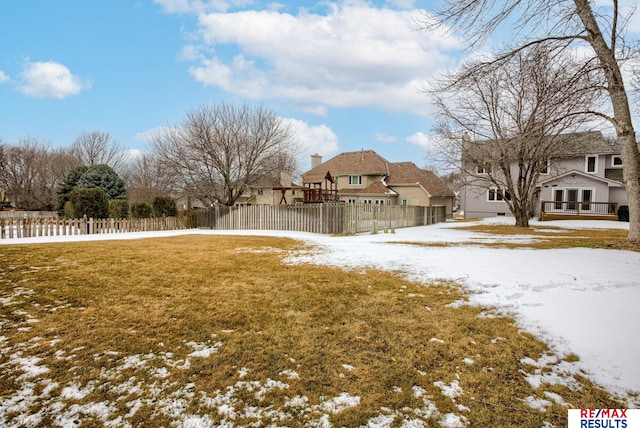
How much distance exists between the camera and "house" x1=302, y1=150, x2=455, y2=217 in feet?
119

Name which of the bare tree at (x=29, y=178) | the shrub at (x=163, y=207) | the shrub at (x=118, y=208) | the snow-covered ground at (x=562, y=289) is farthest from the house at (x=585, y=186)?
the bare tree at (x=29, y=178)

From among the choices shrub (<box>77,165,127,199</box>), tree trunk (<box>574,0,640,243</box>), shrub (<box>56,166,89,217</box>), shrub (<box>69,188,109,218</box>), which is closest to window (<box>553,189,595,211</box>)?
tree trunk (<box>574,0,640,243</box>)

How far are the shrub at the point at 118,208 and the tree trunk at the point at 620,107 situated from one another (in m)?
24.8

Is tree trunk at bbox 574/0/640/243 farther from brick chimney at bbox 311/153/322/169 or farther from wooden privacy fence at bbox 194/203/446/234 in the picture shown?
brick chimney at bbox 311/153/322/169

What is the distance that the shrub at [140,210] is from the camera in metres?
21.5

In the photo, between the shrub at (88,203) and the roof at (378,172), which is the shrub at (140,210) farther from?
the roof at (378,172)

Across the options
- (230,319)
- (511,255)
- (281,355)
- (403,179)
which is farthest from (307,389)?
(403,179)

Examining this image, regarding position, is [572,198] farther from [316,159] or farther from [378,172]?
[316,159]

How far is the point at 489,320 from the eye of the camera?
4215 mm

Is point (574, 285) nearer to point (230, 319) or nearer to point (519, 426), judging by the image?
point (519, 426)

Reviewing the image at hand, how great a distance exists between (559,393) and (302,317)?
2.82 m

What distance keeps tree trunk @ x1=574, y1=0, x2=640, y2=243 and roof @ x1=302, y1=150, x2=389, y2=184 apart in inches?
1161

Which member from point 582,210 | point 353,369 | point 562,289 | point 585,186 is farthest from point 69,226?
point 585,186

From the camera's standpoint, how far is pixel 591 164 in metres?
29.9
